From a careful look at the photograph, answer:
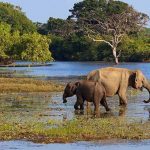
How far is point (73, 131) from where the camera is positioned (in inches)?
680

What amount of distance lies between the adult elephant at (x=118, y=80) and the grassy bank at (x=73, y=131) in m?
6.21

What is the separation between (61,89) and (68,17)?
104033 mm

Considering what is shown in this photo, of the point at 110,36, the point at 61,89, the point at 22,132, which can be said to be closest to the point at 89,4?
the point at 110,36

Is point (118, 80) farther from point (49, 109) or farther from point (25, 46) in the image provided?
point (25, 46)

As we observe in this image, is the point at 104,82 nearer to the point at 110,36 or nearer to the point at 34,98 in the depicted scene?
the point at 34,98

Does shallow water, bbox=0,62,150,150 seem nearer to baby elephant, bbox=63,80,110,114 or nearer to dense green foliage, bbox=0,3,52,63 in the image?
baby elephant, bbox=63,80,110,114

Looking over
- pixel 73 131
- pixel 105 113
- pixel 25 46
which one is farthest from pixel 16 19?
pixel 73 131

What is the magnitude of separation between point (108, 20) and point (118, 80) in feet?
303

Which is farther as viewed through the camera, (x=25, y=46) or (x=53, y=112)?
(x=25, y=46)

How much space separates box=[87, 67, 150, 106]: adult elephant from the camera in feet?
83.7

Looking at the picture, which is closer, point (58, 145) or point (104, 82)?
point (58, 145)

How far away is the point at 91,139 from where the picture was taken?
54.2 feet

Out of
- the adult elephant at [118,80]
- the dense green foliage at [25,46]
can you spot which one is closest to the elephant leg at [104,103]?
the adult elephant at [118,80]

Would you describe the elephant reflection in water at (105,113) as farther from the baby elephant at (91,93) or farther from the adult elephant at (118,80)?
the adult elephant at (118,80)
